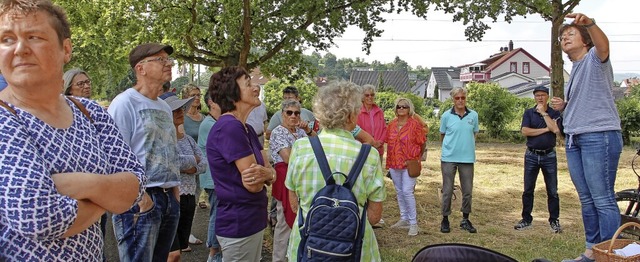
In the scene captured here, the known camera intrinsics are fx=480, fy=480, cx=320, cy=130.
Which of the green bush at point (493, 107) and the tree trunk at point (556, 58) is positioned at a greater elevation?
the tree trunk at point (556, 58)

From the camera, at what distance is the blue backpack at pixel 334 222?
2.59m

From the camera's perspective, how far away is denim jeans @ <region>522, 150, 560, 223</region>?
6219 millimetres

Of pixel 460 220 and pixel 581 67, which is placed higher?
pixel 581 67

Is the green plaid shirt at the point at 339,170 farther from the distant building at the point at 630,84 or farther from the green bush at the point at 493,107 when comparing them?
the distant building at the point at 630,84

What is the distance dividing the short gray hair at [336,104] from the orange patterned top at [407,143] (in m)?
3.25

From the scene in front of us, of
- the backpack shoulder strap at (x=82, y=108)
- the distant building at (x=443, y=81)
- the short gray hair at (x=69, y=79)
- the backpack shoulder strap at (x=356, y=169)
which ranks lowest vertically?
the backpack shoulder strap at (x=356, y=169)

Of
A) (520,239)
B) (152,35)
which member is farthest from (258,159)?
(152,35)

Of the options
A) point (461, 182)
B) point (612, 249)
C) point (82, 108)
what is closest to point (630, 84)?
point (461, 182)

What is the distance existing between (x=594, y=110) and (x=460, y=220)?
3.79 m

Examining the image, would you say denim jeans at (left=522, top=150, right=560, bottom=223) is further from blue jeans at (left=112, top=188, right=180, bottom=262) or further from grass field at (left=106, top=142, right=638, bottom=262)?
blue jeans at (left=112, top=188, right=180, bottom=262)

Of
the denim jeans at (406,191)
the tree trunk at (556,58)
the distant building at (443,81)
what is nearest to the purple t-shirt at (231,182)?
the denim jeans at (406,191)

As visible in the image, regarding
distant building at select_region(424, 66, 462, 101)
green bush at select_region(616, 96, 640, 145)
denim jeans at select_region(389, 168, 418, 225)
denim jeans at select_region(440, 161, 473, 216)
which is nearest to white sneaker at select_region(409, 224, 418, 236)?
denim jeans at select_region(389, 168, 418, 225)

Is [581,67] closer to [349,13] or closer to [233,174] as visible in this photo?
[233,174]

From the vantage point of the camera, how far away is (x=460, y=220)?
6977mm
